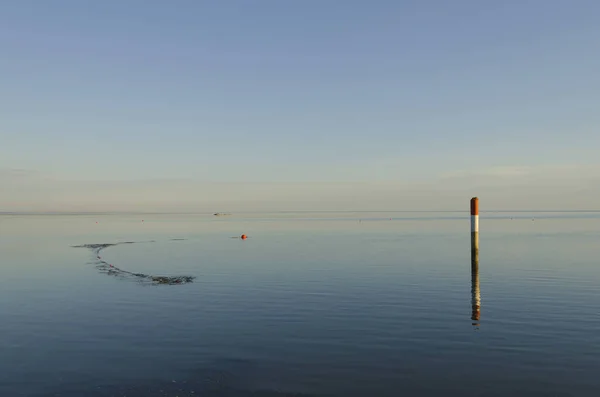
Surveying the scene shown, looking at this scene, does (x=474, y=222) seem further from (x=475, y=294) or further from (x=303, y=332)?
(x=303, y=332)

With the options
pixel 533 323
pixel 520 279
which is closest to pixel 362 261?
pixel 520 279

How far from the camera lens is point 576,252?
65.0 m

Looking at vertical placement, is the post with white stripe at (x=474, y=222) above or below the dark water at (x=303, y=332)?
above

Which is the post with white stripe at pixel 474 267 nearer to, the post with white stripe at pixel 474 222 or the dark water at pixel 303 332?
the post with white stripe at pixel 474 222

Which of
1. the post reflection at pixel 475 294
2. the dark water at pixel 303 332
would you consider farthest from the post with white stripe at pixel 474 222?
the dark water at pixel 303 332

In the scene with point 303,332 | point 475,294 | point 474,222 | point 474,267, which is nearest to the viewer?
point 303,332

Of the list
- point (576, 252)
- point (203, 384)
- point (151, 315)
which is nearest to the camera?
point (203, 384)

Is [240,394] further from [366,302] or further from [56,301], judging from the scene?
[56,301]

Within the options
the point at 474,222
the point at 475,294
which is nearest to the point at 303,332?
the point at 475,294

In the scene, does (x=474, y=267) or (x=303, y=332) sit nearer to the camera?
(x=303, y=332)

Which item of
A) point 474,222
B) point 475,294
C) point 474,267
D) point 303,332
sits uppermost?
point 474,222

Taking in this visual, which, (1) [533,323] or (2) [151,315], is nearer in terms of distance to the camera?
(1) [533,323]

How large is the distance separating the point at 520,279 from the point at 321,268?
19069 mm

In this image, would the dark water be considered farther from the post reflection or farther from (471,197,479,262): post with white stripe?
(471,197,479,262): post with white stripe
